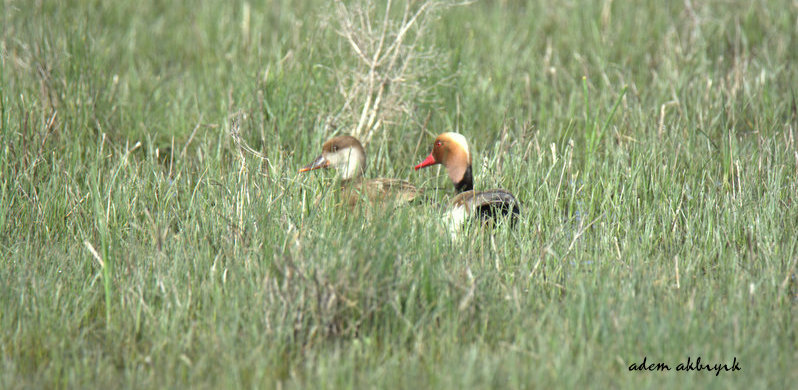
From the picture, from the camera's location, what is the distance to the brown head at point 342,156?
499 centimetres

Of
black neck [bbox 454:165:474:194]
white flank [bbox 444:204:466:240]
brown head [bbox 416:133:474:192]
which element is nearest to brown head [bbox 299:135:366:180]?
brown head [bbox 416:133:474:192]

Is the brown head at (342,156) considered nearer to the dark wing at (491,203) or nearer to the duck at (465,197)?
the duck at (465,197)

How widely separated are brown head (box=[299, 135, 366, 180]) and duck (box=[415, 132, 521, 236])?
476 millimetres

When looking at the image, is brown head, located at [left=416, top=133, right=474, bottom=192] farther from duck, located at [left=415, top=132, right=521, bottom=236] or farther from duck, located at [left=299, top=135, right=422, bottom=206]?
duck, located at [left=299, top=135, right=422, bottom=206]

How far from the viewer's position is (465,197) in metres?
4.41

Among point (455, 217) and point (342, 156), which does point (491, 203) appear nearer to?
point (455, 217)

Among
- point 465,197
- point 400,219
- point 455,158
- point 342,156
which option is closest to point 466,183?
point 455,158

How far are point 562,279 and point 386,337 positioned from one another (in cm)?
99

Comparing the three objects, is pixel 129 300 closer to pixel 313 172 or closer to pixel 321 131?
pixel 313 172

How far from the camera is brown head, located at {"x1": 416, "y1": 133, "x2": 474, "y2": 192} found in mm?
4910

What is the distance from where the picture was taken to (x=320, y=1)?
8133 mm

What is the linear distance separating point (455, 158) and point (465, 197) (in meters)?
0.58

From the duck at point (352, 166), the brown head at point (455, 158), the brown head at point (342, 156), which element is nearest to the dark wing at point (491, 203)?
the duck at point (352, 166)

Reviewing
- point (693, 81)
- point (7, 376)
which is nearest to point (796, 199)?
point (693, 81)
